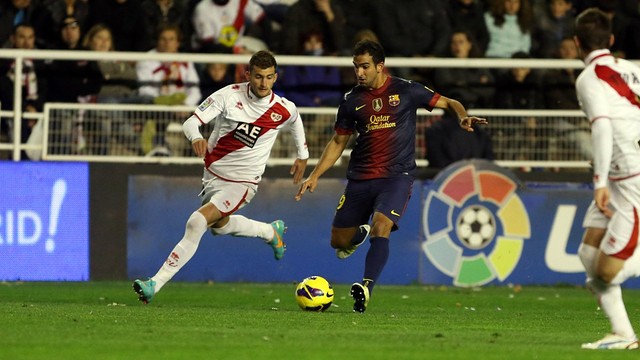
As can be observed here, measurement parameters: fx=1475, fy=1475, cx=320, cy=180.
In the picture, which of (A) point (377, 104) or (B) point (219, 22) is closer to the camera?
(A) point (377, 104)

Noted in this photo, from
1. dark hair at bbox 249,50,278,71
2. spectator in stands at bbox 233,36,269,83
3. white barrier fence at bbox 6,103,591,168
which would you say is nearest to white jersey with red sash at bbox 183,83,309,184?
dark hair at bbox 249,50,278,71

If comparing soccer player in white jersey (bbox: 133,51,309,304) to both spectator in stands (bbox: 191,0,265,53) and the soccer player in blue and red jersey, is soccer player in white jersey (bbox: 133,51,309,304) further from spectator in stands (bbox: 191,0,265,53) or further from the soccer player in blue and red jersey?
spectator in stands (bbox: 191,0,265,53)

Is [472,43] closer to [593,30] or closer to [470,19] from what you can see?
[470,19]

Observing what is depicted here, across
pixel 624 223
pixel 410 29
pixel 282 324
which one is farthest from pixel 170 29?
pixel 624 223

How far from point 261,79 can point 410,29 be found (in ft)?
19.9

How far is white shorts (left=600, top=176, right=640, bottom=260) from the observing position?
30.2 feet

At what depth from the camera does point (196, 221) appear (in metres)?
13.2

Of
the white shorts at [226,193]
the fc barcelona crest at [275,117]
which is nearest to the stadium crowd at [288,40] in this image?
the white shorts at [226,193]

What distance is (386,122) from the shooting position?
13.3m

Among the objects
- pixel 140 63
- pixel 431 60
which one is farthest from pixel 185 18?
pixel 431 60

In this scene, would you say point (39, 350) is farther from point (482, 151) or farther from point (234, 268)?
point (482, 151)

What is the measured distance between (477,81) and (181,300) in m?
5.67

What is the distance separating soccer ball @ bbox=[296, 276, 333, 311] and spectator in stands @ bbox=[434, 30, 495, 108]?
599cm

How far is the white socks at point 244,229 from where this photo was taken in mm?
14055
